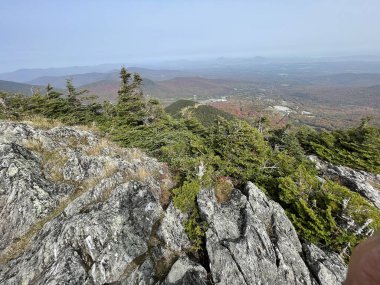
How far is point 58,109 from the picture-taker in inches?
1000

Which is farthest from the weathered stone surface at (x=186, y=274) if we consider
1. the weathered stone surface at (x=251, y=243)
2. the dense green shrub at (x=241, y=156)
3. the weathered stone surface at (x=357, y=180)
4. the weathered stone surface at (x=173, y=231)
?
the weathered stone surface at (x=357, y=180)

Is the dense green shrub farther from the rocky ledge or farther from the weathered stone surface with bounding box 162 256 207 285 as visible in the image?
the weathered stone surface with bounding box 162 256 207 285

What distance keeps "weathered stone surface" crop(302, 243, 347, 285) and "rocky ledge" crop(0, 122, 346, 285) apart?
0.04 m

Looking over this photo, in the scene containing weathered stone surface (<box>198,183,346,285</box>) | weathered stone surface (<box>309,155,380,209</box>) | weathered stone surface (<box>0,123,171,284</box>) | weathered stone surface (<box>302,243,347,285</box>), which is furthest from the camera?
weathered stone surface (<box>309,155,380,209</box>)

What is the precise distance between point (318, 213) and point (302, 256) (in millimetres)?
2391

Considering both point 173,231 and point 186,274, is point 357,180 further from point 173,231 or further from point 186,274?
point 186,274

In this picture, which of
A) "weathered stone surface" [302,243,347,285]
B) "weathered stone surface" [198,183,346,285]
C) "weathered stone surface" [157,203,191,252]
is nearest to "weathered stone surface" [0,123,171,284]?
"weathered stone surface" [157,203,191,252]

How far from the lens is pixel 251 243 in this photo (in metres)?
9.09

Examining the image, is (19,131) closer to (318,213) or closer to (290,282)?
(290,282)

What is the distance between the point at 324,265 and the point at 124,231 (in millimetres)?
8151

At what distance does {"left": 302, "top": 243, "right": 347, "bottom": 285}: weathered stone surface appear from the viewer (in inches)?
348

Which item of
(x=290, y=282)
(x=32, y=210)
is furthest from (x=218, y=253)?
(x=32, y=210)

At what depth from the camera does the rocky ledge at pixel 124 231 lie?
7766 millimetres

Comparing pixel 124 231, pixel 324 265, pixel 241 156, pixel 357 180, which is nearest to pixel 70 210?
pixel 124 231
